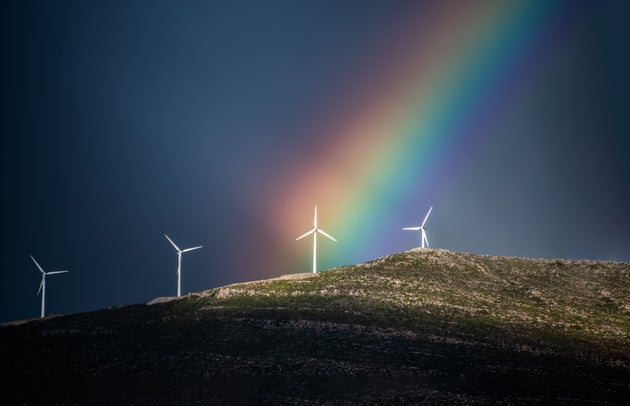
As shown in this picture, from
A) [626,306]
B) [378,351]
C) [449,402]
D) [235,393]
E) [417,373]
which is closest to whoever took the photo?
[449,402]

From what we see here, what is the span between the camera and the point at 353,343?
290 ft

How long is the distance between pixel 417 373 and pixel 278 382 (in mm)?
16932

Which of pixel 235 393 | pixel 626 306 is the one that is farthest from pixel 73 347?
pixel 626 306

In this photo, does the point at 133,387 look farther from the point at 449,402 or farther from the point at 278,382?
the point at 449,402

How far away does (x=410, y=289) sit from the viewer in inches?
4584

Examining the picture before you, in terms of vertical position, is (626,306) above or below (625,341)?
above

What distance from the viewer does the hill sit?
2862 inches

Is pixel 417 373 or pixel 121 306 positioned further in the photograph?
pixel 121 306

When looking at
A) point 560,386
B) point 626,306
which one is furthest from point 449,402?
point 626,306

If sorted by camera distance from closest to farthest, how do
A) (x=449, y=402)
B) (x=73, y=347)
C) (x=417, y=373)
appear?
(x=449, y=402), (x=417, y=373), (x=73, y=347)

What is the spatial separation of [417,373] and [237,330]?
30276 mm

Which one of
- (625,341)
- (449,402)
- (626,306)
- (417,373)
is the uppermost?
(626,306)

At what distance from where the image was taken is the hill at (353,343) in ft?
238

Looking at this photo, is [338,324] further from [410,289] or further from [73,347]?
[73,347]
